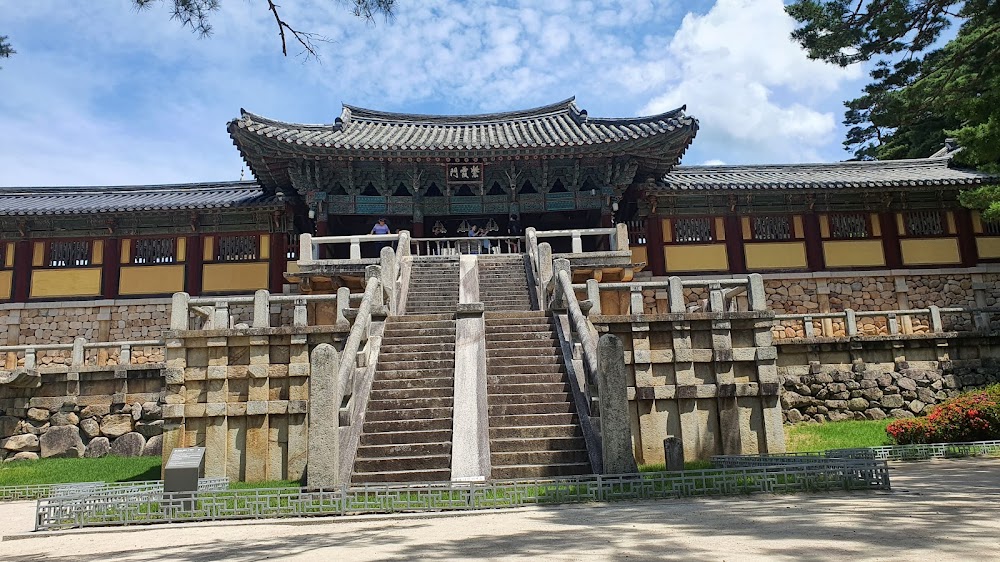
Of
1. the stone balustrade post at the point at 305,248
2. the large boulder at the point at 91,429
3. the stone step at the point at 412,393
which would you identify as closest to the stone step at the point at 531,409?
the stone step at the point at 412,393

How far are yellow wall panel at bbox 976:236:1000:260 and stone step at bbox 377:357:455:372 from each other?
19181 millimetres

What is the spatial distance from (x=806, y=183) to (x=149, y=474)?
19527 mm

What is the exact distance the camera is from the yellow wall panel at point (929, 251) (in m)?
22.8

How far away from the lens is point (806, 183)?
2236 centimetres

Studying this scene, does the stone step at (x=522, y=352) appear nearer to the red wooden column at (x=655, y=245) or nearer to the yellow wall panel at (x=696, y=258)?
the red wooden column at (x=655, y=245)

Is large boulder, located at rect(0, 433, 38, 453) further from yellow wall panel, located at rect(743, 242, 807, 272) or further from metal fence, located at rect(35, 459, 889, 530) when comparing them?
yellow wall panel, located at rect(743, 242, 807, 272)

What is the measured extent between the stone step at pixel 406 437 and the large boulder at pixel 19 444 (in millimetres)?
10942

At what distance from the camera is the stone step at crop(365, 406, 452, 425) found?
11172 mm

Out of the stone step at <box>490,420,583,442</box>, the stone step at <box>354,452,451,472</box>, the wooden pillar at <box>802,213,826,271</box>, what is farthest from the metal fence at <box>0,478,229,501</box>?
the wooden pillar at <box>802,213,826,271</box>

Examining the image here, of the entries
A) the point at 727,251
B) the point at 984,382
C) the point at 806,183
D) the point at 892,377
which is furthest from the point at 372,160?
the point at 984,382

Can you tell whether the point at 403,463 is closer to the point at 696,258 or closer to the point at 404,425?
the point at 404,425

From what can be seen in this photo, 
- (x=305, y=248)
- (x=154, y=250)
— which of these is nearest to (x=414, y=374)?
(x=305, y=248)

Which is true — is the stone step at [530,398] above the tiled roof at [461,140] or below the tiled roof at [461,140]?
below

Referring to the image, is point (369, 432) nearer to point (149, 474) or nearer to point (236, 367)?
point (236, 367)
